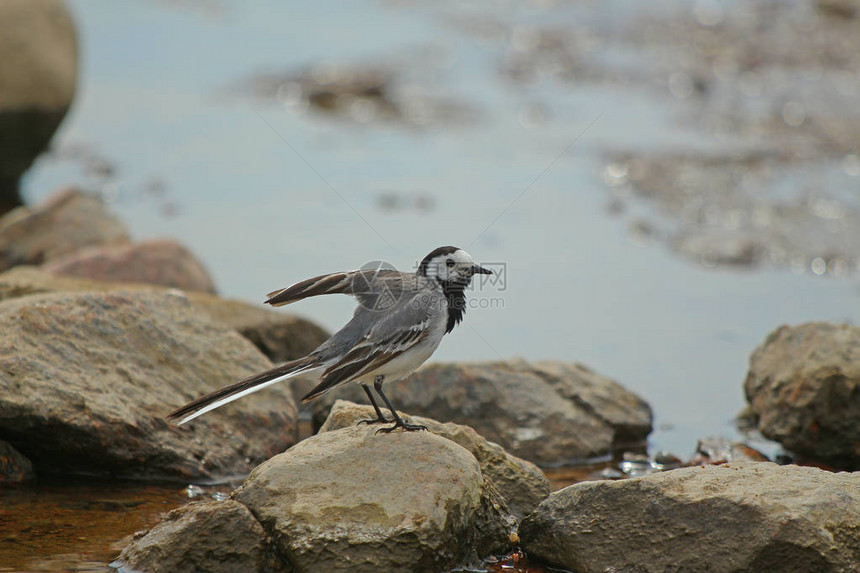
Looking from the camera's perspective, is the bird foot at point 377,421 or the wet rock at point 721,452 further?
the wet rock at point 721,452

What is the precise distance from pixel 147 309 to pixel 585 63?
39.4 ft

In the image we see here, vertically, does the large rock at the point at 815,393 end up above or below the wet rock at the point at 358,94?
below

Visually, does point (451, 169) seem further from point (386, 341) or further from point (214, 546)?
point (214, 546)

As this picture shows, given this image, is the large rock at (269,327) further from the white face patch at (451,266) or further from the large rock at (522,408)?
the white face patch at (451,266)

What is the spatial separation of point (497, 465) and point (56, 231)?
645 centimetres

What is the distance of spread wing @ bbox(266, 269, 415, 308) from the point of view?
6758 millimetres

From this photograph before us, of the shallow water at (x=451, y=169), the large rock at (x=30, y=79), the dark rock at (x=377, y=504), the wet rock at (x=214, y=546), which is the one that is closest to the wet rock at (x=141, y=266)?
the shallow water at (x=451, y=169)

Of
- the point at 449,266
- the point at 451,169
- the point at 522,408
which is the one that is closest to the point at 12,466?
the point at 449,266

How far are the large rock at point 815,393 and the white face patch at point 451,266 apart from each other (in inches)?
110

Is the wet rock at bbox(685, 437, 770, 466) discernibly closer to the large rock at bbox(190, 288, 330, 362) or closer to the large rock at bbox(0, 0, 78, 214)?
the large rock at bbox(190, 288, 330, 362)

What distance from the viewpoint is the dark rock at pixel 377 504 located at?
5695mm

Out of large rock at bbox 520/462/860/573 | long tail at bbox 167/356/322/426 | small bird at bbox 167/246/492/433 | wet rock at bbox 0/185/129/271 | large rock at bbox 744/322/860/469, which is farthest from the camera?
wet rock at bbox 0/185/129/271

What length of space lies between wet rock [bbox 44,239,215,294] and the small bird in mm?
3387

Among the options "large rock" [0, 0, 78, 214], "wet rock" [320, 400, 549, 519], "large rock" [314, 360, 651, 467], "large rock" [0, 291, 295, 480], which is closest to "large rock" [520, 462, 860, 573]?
"wet rock" [320, 400, 549, 519]
